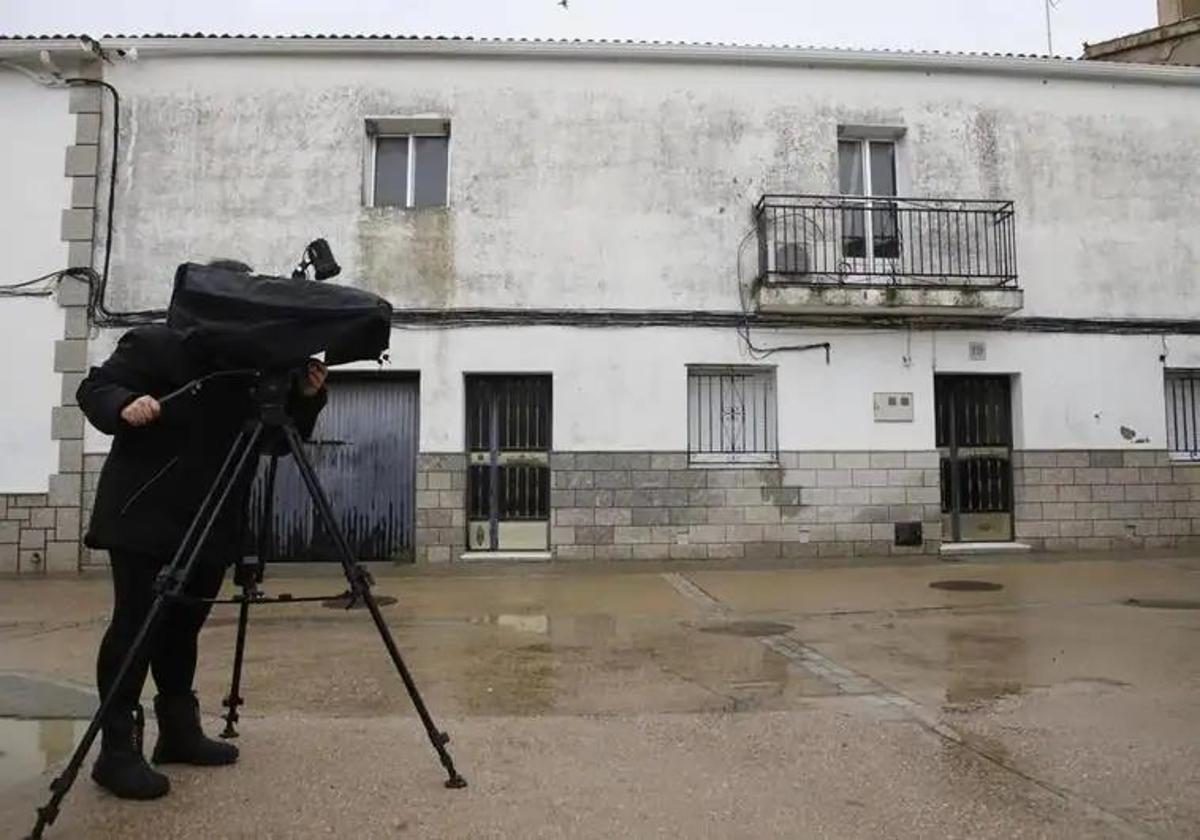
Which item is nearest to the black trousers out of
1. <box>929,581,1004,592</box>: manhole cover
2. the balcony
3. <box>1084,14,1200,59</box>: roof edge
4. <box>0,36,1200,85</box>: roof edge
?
<box>929,581,1004,592</box>: manhole cover

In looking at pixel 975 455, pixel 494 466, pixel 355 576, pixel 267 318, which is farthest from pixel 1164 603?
pixel 267 318

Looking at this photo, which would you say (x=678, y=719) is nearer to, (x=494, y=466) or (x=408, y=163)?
(x=494, y=466)

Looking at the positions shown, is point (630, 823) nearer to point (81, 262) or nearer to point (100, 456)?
point (100, 456)

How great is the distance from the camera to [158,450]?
129 inches

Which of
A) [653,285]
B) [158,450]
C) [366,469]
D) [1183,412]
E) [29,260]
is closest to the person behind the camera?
[158,450]

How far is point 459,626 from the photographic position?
6859mm

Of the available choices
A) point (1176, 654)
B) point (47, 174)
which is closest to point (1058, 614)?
point (1176, 654)

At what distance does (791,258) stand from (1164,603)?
5232 mm

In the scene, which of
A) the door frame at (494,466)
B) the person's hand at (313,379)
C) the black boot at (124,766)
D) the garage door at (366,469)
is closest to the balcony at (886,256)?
the door frame at (494,466)

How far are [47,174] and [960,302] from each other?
10430 millimetres

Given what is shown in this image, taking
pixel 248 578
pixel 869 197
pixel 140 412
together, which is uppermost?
pixel 869 197

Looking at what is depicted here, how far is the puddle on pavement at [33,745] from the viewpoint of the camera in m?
3.50

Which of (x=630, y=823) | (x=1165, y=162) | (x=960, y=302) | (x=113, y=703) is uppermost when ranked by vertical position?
(x=1165, y=162)

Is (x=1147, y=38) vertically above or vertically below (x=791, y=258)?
above
